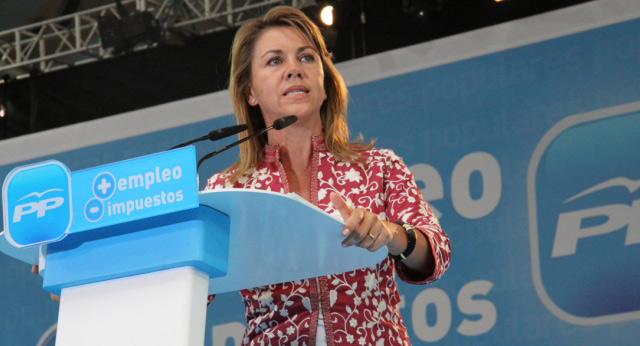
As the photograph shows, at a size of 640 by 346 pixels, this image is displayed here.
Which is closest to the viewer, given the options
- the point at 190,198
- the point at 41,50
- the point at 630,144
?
the point at 190,198

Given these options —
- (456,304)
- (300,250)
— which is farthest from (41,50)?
(300,250)

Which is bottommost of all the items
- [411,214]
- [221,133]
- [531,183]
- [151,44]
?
[411,214]

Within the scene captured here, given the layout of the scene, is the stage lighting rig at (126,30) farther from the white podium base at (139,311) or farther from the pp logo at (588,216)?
the white podium base at (139,311)

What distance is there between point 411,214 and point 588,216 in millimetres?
1537

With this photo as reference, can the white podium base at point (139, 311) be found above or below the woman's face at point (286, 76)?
below

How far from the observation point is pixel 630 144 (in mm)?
2965

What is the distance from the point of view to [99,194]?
46.2 inches

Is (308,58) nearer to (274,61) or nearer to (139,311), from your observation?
(274,61)

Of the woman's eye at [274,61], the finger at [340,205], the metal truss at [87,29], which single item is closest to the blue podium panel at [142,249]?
the finger at [340,205]

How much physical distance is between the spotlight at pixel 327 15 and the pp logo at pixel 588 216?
1.17 meters

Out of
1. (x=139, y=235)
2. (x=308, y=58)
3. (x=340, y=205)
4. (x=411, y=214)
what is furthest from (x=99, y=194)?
(x=308, y=58)

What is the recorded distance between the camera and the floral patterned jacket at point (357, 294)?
1.59 m

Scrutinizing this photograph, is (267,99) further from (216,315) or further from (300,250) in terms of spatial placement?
(216,315)

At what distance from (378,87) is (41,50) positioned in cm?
199
